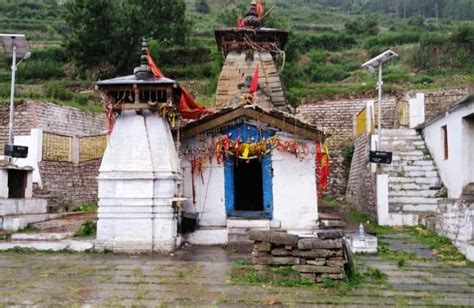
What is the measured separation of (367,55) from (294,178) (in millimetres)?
34837

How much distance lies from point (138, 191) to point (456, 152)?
8.88 m

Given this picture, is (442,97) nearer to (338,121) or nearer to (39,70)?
(338,121)

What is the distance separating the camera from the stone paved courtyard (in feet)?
21.0

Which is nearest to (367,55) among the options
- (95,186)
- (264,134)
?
(95,186)

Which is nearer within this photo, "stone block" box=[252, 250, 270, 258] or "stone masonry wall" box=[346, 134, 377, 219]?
"stone block" box=[252, 250, 270, 258]

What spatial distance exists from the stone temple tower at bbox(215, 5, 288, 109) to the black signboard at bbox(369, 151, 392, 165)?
3.43 metres

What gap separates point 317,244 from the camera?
741 centimetres

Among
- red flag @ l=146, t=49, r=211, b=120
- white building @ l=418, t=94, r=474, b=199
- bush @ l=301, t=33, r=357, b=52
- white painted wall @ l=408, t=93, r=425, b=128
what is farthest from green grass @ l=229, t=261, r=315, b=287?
bush @ l=301, t=33, r=357, b=52

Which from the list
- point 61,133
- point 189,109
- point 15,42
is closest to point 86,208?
point 61,133

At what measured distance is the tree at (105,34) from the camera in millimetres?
32875

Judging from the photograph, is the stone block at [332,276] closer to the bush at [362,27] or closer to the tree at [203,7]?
the bush at [362,27]

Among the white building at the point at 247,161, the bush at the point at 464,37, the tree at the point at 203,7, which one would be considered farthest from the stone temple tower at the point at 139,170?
the tree at the point at 203,7

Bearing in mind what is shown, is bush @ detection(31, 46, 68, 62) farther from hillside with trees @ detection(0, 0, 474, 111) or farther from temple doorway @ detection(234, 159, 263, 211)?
temple doorway @ detection(234, 159, 263, 211)

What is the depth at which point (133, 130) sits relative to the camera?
10727 mm
